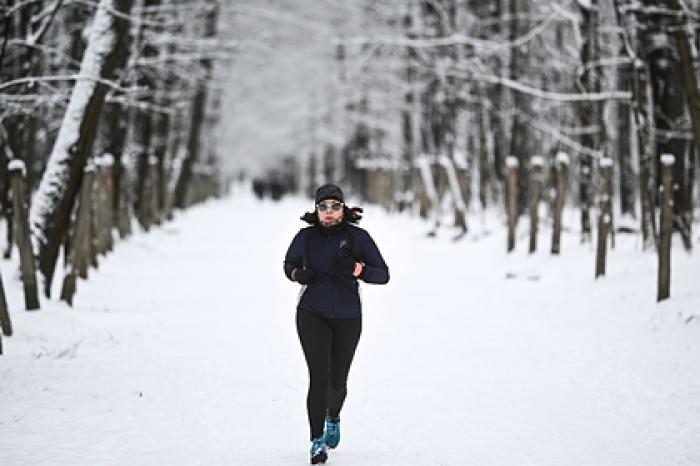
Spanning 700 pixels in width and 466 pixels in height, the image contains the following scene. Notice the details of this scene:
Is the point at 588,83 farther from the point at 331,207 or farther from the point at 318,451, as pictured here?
the point at 318,451

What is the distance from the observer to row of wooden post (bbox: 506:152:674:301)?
7.66 m

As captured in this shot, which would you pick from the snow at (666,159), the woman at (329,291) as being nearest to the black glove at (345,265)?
the woman at (329,291)

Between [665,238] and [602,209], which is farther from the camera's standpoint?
[602,209]

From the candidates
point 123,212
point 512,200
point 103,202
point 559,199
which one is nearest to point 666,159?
point 559,199

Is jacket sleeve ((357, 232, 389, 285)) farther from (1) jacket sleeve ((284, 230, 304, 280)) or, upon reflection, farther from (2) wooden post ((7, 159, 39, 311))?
(2) wooden post ((7, 159, 39, 311))

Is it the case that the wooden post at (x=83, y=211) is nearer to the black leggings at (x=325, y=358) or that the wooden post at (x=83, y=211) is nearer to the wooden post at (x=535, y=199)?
the black leggings at (x=325, y=358)

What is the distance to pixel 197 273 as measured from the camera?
13.1m

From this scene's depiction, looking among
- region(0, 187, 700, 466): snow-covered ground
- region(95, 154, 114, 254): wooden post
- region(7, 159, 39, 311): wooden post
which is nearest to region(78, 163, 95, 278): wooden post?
region(0, 187, 700, 466): snow-covered ground

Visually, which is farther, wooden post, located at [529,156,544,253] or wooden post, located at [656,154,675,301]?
wooden post, located at [529,156,544,253]

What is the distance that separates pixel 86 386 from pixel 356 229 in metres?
2.86

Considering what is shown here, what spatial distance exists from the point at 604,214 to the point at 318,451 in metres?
6.26

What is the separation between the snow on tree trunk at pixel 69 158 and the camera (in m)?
8.81

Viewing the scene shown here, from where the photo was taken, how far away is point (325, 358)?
4668mm

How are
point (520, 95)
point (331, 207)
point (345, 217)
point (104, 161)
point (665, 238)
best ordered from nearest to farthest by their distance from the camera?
1. point (331, 207)
2. point (345, 217)
3. point (665, 238)
4. point (104, 161)
5. point (520, 95)
